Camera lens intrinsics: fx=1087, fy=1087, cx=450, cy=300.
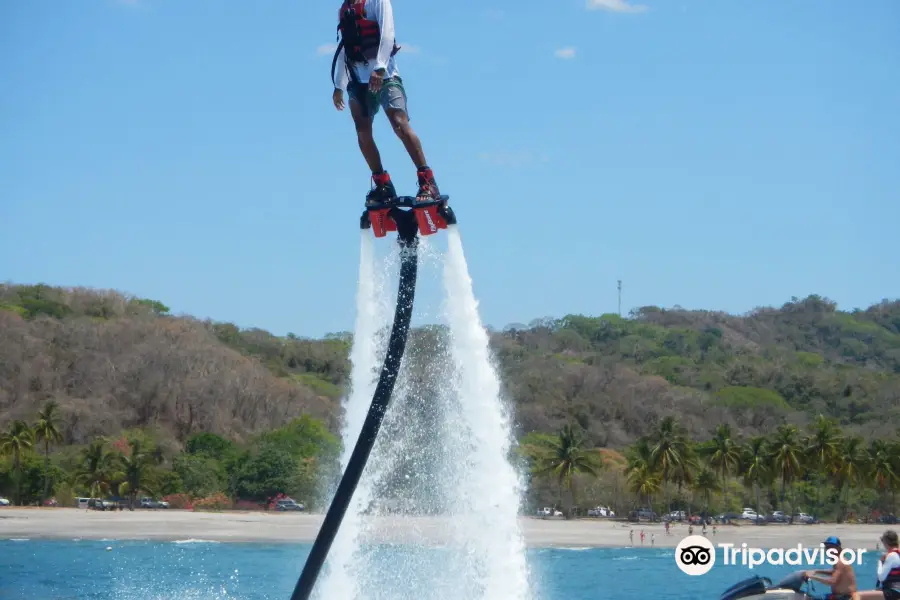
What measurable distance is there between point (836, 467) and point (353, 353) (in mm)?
71990

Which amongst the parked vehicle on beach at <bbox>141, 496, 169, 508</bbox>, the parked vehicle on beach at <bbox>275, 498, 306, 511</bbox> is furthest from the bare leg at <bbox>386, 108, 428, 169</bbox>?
the parked vehicle on beach at <bbox>141, 496, 169, 508</bbox>

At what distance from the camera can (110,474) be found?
69.4 metres

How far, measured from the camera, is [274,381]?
102 meters

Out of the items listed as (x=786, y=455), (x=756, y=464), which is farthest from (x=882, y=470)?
(x=756, y=464)

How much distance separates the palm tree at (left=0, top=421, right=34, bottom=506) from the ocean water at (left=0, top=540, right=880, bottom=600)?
20014 mm

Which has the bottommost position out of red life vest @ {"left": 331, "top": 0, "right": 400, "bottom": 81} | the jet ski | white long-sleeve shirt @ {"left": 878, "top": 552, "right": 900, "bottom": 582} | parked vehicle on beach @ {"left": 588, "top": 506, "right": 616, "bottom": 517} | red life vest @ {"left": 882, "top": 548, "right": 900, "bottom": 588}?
the jet ski

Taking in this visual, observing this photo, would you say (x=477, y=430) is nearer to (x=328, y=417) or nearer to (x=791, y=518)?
(x=791, y=518)

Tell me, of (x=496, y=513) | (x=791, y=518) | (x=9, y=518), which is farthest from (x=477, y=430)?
(x=791, y=518)

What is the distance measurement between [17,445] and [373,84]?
214 ft

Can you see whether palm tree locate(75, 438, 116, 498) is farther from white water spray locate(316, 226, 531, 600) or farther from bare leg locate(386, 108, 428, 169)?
bare leg locate(386, 108, 428, 169)

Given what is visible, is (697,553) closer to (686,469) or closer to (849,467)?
(686,469)

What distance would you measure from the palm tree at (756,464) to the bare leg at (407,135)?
7087 cm

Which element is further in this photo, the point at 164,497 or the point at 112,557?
the point at 164,497

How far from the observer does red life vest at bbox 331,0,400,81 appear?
11696mm
